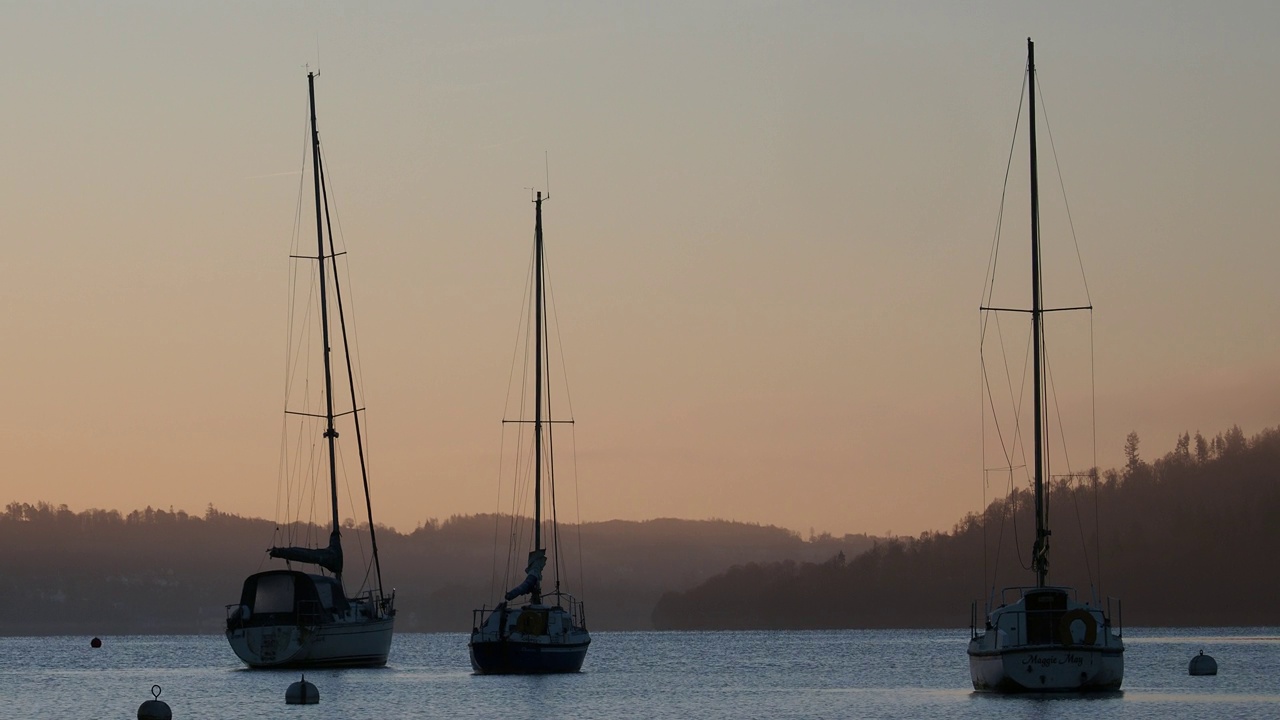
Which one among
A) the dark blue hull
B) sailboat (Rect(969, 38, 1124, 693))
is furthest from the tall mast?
the dark blue hull

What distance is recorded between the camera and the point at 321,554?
8294 cm

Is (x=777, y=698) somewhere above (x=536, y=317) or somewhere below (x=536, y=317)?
below

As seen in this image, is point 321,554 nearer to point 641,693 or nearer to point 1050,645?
point 641,693

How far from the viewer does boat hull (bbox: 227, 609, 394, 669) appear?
260 ft

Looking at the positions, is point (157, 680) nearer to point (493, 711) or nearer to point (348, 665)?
point (348, 665)

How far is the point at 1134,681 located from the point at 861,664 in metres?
43.1

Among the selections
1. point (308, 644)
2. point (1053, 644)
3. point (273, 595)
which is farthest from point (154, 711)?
point (1053, 644)

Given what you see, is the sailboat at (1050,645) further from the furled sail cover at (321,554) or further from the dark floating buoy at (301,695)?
the furled sail cover at (321,554)

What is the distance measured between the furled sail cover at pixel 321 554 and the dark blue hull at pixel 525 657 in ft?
35.7

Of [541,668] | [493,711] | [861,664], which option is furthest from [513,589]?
[861,664]

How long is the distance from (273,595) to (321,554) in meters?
3.62

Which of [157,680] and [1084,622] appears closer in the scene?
[1084,622]

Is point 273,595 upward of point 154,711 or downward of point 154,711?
upward

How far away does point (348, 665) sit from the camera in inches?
3179
